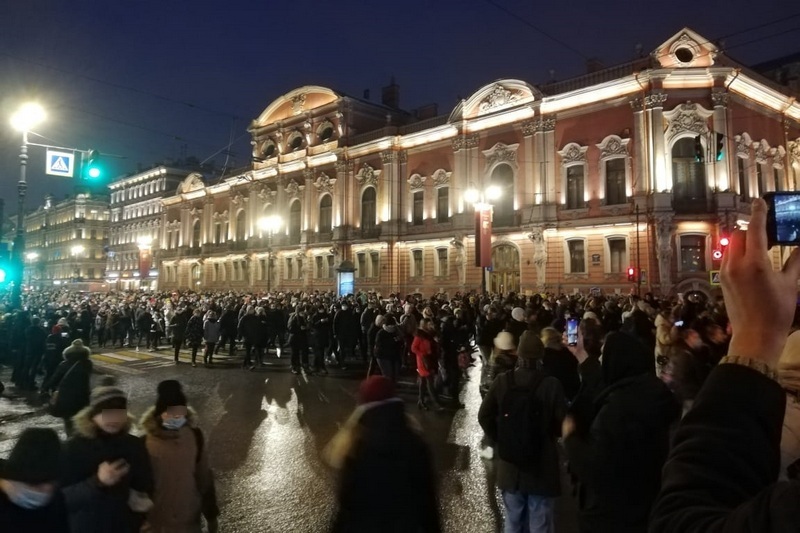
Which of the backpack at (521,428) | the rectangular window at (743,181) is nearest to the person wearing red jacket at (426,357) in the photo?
the backpack at (521,428)

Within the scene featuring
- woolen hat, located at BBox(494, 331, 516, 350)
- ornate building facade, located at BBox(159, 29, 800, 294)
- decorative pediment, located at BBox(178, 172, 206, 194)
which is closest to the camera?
woolen hat, located at BBox(494, 331, 516, 350)

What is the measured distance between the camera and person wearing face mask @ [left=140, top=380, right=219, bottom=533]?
3719 mm

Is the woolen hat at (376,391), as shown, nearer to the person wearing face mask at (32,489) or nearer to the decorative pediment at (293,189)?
the person wearing face mask at (32,489)

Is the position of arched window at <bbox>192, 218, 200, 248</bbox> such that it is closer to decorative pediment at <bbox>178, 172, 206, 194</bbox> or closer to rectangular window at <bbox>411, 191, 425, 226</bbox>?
decorative pediment at <bbox>178, 172, 206, 194</bbox>

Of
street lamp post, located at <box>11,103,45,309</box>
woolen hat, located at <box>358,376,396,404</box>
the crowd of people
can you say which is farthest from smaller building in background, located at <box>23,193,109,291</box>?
woolen hat, located at <box>358,376,396,404</box>

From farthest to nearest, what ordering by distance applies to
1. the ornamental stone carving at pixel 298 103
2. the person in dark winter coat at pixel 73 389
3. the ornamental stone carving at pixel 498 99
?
the ornamental stone carving at pixel 298 103 → the ornamental stone carving at pixel 498 99 → the person in dark winter coat at pixel 73 389

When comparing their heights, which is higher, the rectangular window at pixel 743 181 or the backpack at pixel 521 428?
the rectangular window at pixel 743 181

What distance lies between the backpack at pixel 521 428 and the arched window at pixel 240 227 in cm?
4847

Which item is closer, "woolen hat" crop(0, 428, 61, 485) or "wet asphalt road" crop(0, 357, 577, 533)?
"woolen hat" crop(0, 428, 61, 485)

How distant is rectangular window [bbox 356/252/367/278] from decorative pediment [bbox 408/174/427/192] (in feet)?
20.8

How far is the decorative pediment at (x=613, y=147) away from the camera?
27.9 metres

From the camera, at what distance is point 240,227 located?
50750 mm

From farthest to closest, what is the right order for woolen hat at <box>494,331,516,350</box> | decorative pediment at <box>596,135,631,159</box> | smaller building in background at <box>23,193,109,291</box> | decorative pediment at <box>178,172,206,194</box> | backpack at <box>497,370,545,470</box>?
smaller building in background at <box>23,193,109,291</box> → decorative pediment at <box>178,172,206,194</box> → decorative pediment at <box>596,135,631,159</box> → woolen hat at <box>494,331,516,350</box> → backpack at <box>497,370,545,470</box>

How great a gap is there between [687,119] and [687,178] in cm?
299
